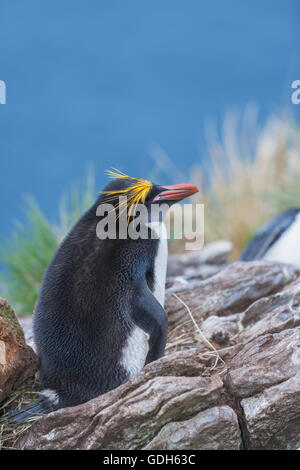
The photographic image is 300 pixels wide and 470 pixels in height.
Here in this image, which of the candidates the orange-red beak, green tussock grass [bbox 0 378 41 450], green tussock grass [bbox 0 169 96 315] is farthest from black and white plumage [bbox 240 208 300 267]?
green tussock grass [bbox 0 378 41 450]

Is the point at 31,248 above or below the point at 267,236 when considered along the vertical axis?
below

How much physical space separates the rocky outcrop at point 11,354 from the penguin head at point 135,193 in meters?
0.54

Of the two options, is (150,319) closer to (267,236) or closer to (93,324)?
(93,324)

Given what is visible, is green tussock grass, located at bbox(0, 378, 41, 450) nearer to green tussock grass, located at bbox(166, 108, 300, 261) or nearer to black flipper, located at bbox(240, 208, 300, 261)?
black flipper, located at bbox(240, 208, 300, 261)

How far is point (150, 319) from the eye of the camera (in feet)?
6.75

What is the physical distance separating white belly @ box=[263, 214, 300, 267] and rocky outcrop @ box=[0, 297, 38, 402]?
2.15 metres

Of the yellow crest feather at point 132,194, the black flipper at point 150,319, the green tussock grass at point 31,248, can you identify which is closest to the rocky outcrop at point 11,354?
the black flipper at point 150,319

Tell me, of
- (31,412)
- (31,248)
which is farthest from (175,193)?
(31,248)

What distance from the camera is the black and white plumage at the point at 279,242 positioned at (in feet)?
12.8

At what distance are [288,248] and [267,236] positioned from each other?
Answer: 0.63 feet

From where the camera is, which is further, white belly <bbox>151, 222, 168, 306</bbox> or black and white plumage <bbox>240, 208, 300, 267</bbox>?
black and white plumage <bbox>240, 208, 300, 267</bbox>

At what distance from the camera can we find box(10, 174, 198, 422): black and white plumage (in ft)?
6.74
